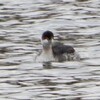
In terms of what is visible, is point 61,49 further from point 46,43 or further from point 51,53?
point 46,43

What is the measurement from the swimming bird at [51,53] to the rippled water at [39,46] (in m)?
0.22

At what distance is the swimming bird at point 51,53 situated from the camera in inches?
880

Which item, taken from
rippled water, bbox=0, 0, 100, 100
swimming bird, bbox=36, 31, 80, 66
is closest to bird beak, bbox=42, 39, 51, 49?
swimming bird, bbox=36, 31, 80, 66

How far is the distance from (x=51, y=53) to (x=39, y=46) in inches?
71.6

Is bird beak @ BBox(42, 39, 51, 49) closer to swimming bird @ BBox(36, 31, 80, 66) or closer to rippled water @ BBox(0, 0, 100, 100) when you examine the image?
swimming bird @ BBox(36, 31, 80, 66)

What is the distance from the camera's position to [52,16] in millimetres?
28703

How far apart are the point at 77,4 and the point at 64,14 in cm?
228

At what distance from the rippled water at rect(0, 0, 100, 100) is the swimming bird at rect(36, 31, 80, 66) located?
0.22m

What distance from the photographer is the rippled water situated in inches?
742

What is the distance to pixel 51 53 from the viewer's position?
22.5 metres

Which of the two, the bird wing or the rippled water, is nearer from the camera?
the rippled water

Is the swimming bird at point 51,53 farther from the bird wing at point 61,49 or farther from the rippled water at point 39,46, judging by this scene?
the rippled water at point 39,46

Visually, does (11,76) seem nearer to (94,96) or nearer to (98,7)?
(94,96)

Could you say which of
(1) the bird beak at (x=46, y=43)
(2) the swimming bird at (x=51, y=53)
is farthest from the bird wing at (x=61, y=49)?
(1) the bird beak at (x=46, y=43)
